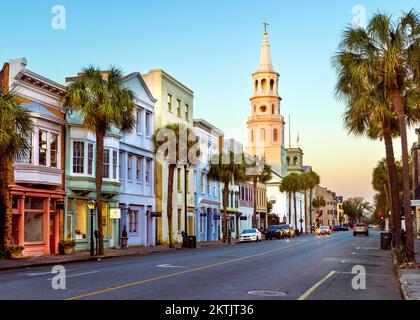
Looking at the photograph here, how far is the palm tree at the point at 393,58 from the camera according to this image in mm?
23062

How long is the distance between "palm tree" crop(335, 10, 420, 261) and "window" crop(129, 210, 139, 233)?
2620 centimetres

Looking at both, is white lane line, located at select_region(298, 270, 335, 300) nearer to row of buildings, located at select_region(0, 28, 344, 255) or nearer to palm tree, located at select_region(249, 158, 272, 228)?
row of buildings, located at select_region(0, 28, 344, 255)

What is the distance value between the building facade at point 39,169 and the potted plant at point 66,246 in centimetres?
104

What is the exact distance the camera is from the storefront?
32.3m

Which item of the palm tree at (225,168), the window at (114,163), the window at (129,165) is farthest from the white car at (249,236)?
the window at (114,163)

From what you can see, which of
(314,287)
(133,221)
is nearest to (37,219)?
(133,221)

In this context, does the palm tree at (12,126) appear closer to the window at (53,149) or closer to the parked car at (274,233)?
the window at (53,149)

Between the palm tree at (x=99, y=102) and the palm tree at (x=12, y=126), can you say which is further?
the palm tree at (x=99, y=102)

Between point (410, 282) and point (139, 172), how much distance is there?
108 ft

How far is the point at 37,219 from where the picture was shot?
1361 inches

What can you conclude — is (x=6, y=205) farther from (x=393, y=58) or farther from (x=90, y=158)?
(x=393, y=58)

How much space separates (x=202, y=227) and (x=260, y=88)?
198 ft

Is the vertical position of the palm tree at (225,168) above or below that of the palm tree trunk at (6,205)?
above
